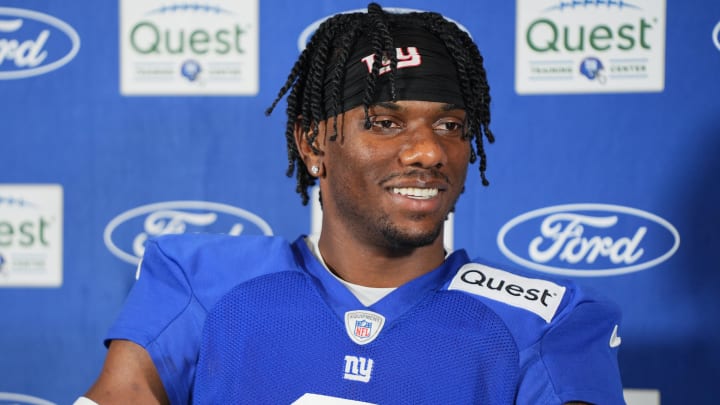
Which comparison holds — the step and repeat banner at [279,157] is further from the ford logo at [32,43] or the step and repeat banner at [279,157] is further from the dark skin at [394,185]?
the dark skin at [394,185]

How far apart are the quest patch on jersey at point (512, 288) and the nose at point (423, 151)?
170mm

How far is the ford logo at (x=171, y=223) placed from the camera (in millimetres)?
1802

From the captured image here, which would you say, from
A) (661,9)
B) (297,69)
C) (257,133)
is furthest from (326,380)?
(661,9)

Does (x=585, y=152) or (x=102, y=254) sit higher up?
(x=585, y=152)

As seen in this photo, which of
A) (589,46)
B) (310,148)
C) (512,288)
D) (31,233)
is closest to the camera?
(512,288)

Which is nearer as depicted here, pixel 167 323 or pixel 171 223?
pixel 167 323

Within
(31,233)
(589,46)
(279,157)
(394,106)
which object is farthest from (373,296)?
→ (31,233)

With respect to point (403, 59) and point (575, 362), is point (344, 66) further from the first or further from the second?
point (575, 362)

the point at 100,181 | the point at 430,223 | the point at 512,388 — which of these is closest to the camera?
the point at 512,388

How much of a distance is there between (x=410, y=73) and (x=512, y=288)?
330mm

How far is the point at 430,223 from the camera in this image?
114 cm

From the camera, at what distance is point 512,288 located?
1134 mm

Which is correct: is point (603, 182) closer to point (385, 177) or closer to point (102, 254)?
point (385, 177)

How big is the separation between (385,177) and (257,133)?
720 millimetres
